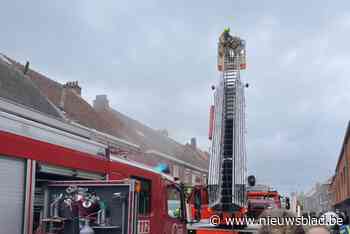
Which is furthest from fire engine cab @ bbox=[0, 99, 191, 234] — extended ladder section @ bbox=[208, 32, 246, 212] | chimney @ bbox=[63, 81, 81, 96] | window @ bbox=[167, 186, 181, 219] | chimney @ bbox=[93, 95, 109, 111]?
chimney @ bbox=[93, 95, 109, 111]

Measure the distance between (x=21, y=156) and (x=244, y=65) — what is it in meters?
8.55

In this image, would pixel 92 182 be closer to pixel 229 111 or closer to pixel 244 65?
pixel 229 111

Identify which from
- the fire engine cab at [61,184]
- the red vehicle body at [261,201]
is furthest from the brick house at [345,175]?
the fire engine cab at [61,184]

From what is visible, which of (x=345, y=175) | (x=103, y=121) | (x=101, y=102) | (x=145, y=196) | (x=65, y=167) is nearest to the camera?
(x=65, y=167)

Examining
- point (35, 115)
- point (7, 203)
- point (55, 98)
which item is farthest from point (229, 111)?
point (55, 98)

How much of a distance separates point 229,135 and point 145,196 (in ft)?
16.1

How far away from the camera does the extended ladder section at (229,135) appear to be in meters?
10.5

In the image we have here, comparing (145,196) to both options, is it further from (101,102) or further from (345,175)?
(101,102)

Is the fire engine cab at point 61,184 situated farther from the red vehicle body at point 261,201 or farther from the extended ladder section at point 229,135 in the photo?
the red vehicle body at point 261,201

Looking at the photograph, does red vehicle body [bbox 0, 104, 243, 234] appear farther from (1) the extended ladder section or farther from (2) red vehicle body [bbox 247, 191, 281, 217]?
(2) red vehicle body [bbox 247, 191, 281, 217]

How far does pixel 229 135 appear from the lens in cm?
1128

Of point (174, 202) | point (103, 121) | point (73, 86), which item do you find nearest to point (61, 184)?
point (174, 202)

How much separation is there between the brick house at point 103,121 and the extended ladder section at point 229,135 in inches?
133

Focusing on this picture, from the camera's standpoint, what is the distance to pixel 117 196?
5.38 m
